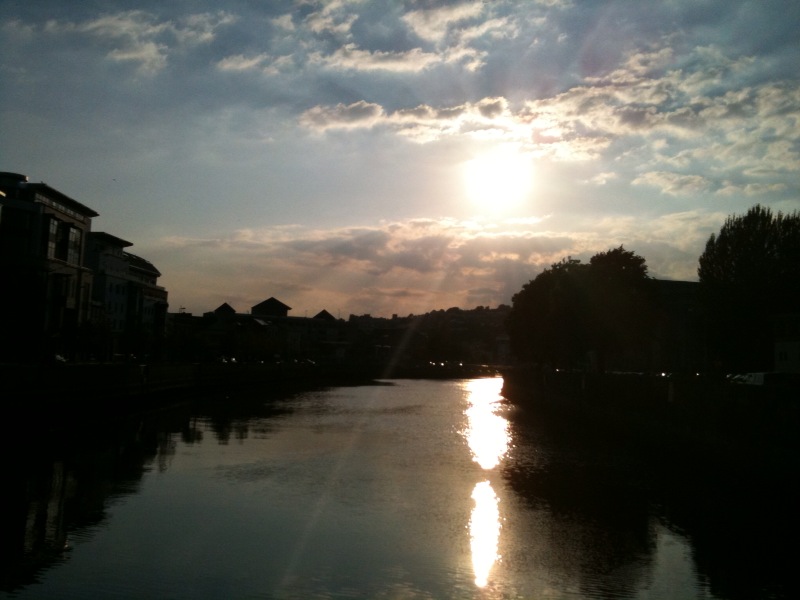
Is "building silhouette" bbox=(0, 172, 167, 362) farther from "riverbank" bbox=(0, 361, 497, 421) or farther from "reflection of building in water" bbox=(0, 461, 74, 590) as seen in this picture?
"reflection of building in water" bbox=(0, 461, 74, 590)

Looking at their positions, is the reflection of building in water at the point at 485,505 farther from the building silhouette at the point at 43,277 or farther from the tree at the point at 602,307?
the tree at the point at 602,307

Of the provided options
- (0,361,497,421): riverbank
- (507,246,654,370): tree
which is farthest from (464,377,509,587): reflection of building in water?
(507,246,654,370): tree

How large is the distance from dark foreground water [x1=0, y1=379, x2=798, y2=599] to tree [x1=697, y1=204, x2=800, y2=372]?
37.0 meters

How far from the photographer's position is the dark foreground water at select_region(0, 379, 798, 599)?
10.9m

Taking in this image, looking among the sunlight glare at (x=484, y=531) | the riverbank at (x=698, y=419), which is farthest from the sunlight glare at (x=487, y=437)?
the sunlight glare at (x=484, y=531)

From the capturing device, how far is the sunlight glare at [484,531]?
11.8 m

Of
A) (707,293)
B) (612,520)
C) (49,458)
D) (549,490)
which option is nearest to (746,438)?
(549,490)

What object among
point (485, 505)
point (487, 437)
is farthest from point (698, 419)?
point (485, 505)

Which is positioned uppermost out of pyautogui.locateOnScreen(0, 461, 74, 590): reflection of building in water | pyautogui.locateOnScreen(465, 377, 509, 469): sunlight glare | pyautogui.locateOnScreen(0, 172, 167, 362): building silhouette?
pyautogui.locateOnScreen(0, 172, 167, 362): building silhouette

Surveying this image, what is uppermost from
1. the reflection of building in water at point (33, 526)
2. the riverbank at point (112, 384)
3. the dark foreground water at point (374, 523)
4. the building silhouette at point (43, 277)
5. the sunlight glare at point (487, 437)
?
the building silhouette at point (43, 277)

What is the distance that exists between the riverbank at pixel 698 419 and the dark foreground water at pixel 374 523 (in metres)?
1.53

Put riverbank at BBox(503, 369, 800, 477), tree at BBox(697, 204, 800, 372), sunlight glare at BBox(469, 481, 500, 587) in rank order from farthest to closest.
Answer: tree at BBox(697, 204, 800, 372)
riverbank at BBox(503, 369, 800, 477)
sunlight glare at BBox(469, 481, 500, 587)

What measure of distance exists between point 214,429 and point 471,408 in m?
26.1

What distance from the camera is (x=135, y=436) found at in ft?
98.2
